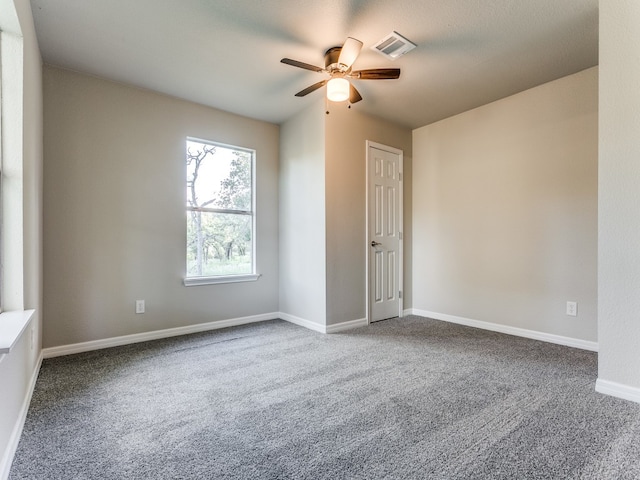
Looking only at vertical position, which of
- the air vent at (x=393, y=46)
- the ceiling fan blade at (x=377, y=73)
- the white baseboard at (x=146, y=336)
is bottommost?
the white baseboard at (x=146, y=336)

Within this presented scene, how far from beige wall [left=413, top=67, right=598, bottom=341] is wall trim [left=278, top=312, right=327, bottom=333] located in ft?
5.07

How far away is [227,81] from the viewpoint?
3092 mm

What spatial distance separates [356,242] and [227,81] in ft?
6.95

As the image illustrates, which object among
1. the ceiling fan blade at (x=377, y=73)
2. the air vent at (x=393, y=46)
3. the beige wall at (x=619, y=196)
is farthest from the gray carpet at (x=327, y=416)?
the air vent at (x=393, y=46)

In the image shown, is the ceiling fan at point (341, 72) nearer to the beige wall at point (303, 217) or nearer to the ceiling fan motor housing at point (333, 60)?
the ceiling fan motor housing at point (333, 60)

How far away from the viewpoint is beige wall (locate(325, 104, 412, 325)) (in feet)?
11.7

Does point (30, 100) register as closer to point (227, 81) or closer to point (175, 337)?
point (227, 81)

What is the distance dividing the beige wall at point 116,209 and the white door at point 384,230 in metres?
1.69

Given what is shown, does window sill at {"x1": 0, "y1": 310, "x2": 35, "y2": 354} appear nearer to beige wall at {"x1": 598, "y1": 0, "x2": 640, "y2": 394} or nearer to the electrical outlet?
the electrical outlet

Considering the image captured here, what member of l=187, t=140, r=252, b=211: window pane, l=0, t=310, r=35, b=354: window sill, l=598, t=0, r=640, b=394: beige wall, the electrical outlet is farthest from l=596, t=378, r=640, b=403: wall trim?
the electrical outlet

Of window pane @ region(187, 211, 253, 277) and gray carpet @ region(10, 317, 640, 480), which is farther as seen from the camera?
window pane @ region(187, 211, 253, 277)

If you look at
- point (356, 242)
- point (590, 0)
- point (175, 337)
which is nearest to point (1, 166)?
point (175, 337)

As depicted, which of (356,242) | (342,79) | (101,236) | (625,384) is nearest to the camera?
(625,384)

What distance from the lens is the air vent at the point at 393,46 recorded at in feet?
7.89
